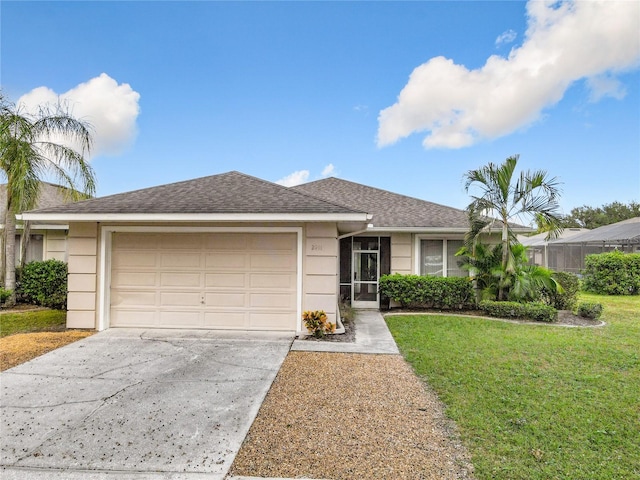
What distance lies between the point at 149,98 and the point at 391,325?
13627mm

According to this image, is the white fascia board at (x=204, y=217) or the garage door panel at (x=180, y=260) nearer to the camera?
the white fascia board at (x=204, y=217)

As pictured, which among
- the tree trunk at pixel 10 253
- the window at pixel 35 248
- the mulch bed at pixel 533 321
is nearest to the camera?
the mulch bed at pixel 533 321

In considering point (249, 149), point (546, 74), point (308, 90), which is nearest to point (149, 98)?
point (249, 149)

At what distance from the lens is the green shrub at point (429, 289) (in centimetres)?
1044

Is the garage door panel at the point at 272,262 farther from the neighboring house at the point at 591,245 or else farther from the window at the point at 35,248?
the neighboring house at the point at 591,245

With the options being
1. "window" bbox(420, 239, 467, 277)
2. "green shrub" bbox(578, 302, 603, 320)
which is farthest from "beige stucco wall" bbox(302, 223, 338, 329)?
"green shrub" bbox(578, 302, 603, 320)

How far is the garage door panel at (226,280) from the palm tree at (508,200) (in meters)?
6.59

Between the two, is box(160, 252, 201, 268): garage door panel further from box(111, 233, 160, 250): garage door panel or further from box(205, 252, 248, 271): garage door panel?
box(111, 233, 160, 250): garage door panel

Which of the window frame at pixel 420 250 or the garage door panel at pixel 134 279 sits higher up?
the window frame at pixel 420 250

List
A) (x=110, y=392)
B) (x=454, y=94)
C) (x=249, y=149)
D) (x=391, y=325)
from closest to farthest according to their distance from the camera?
(x=110, y=392)
(x=391, y=325)
(x=454, y=94)
(x=249, y=149)

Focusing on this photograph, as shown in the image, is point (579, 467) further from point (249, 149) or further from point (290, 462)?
point (249, 149)

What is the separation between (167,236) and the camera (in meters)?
7.89

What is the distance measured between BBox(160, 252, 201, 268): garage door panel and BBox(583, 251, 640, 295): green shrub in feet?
57.9

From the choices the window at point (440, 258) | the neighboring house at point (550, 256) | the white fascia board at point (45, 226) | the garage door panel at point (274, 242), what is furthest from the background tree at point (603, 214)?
the white fascia board at point (45, 226)
